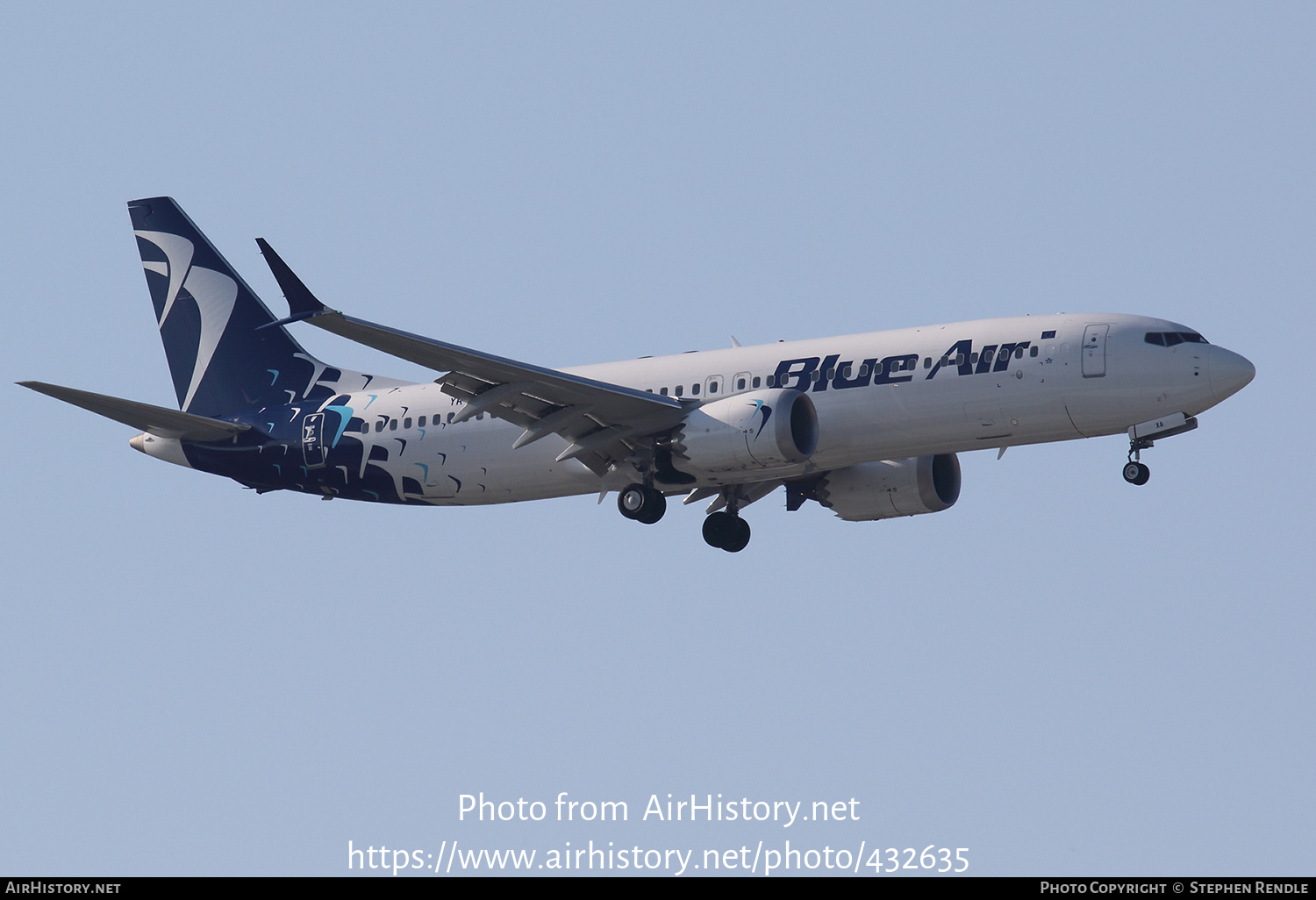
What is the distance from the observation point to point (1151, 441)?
3519 centimetres

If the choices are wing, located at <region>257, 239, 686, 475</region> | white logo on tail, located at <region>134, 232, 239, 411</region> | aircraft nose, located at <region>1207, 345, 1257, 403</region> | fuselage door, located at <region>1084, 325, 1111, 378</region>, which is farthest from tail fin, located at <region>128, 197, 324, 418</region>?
aircraft nose, located at <region>1207, 345, 1257, 403</region>

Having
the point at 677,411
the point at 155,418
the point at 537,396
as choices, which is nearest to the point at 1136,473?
the point at 677,411

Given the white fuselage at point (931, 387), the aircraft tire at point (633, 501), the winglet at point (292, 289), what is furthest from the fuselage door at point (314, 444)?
the winglet at point (292, 289)

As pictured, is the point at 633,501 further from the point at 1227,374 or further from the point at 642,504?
the point at 1227,374

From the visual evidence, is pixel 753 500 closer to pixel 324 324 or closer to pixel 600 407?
pixel 600 407

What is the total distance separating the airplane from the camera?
115ft

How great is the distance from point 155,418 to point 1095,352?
21252 millimetres

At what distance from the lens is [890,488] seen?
4128 centimetres

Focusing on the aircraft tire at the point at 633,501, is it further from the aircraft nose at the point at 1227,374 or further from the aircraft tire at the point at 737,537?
the aircraft nose at the point at 1227,374

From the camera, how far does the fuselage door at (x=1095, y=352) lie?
35.2 metres

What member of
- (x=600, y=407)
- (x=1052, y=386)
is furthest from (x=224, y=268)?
(x=1052, y=386)

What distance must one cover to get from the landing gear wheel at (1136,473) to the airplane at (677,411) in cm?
4

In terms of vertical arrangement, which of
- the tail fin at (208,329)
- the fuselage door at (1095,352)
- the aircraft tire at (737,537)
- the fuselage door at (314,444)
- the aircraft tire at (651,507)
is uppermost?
the tail fin at (208,329)

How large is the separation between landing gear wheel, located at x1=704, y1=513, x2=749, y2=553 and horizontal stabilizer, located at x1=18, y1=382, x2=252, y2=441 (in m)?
11.5
